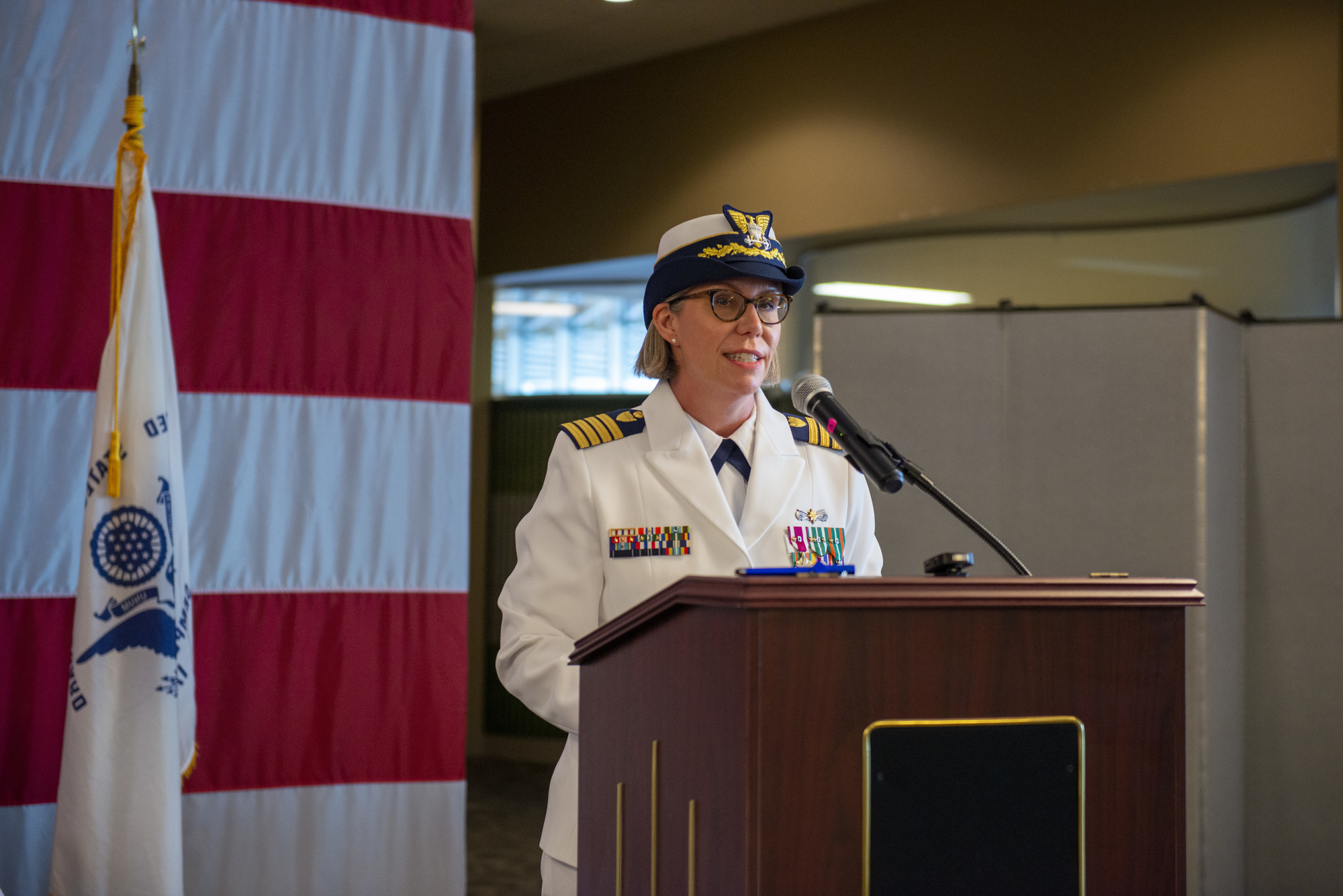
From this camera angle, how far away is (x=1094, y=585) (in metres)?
A: 1.11

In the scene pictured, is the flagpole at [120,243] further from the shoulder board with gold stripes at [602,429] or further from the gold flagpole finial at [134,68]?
the shoulder board with gold stripes at [602,429]

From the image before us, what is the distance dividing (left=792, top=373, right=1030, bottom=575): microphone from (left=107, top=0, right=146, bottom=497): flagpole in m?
1.77

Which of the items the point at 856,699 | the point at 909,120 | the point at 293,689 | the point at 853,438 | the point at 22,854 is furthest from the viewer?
the point at 909,120

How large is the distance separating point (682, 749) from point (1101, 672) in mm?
387

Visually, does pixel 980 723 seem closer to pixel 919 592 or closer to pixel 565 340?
pixel 919 592

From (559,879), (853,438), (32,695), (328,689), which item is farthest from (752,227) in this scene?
(32,695)

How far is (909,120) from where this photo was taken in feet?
18.0

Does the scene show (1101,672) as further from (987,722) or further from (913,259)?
(913,259)

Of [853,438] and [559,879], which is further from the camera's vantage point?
[559,879]

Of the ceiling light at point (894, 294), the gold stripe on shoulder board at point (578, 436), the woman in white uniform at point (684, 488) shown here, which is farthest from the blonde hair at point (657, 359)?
the ceiling light at point (894, 294)

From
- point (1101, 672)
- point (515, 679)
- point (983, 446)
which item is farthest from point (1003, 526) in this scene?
point (1101, 672)

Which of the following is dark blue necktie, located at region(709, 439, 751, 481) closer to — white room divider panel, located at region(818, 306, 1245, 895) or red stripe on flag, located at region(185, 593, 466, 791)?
red stripe on flag, located at region(185, 593, 466, 791)

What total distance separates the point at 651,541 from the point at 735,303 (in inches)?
14.0

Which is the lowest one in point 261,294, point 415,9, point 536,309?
point 261,294
